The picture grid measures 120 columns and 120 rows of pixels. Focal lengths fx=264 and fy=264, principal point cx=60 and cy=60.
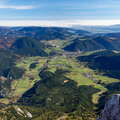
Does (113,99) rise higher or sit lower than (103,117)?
higher

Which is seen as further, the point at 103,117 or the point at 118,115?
the point at 103,117
